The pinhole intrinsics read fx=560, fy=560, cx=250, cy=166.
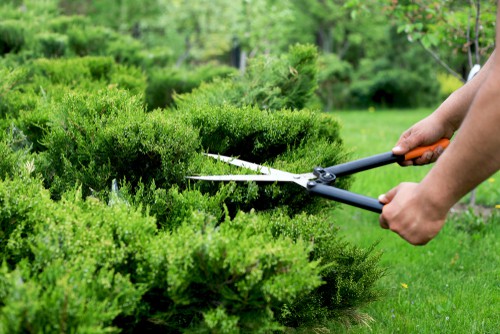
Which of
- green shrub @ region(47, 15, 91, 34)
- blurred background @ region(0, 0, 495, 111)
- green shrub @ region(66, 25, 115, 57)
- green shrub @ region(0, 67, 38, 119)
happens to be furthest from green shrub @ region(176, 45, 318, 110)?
green shrub @ region(47, 15, 91, 34)

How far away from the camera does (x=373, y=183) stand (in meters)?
7.77

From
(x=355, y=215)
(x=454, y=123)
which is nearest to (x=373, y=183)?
(x=355, y=215)

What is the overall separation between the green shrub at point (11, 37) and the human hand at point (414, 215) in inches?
227

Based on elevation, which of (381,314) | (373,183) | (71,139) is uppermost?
(71,139)

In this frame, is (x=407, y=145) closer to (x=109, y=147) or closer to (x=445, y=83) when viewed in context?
(x=109, y=147)

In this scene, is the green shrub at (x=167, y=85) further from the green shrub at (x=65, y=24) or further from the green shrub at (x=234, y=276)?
the green shrub at (x=234, y=276)

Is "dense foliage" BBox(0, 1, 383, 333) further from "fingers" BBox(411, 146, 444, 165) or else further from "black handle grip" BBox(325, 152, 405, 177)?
"fingers" BBox(411, 146, 444, 165)

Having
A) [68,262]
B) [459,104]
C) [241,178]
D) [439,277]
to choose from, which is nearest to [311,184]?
[241,178]

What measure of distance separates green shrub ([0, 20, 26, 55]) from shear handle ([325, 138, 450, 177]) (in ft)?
16.7

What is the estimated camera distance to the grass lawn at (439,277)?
3.69m

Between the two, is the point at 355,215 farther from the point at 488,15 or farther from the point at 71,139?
the point at 71,139

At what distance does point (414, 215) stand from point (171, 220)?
118cm

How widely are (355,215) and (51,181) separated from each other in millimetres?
4284

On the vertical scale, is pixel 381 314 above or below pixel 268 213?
below
